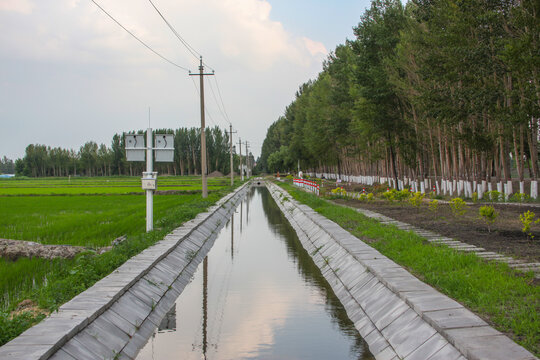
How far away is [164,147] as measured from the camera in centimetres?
1733

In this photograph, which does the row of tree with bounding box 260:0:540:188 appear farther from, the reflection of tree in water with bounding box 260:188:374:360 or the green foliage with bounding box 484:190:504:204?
the reflection of tree in water with bounding box 260:188:374:360

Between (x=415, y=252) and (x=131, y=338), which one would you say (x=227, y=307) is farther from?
(x=415, y=252)

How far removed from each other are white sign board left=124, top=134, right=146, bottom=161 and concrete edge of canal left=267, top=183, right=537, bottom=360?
7.26 metres

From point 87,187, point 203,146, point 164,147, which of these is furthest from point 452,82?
point 87,187

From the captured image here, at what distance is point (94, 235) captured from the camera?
17734mm

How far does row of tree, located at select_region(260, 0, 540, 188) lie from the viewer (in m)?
22.8

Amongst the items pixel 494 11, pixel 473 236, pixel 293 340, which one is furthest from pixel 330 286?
pixel 494 11

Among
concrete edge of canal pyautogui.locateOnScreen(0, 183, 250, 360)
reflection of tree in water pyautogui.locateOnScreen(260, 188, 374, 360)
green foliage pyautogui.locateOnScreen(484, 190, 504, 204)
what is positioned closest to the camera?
concrete edge of canal pyautogui.locateOnScreen(0, 183, 250, 360)

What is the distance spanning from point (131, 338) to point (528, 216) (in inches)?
382

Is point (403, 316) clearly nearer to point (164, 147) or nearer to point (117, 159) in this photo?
point (164, 147)

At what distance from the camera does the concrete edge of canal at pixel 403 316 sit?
5559mm

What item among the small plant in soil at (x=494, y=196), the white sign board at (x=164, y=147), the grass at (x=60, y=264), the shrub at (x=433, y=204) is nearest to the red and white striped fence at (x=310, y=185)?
the small plant in soil at (x=494, y=196)

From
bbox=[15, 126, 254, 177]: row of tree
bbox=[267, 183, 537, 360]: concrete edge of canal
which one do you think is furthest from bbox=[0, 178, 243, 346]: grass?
bbox=[15, 126, 254, 177]: row of tree

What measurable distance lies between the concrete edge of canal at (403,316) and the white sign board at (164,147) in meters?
6.77
